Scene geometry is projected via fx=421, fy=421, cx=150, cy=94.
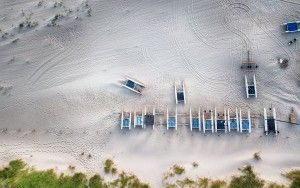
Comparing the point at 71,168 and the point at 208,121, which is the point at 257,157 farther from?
the point at 71,168

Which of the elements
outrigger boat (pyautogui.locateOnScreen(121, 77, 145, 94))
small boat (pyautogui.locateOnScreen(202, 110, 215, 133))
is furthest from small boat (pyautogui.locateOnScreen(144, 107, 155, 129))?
small boat (pyautogui.locateOnScreen(202, 110, 215, 133))

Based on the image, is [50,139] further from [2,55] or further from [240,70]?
[240,70]

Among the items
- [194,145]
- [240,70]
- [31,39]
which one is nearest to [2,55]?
[31,39]

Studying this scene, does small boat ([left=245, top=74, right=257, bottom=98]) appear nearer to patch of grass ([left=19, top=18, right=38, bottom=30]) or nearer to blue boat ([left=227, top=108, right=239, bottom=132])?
blue boat ([left=227, top=108, right=239, bottom=132])

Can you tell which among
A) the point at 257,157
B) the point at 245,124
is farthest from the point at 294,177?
the point at 245,124

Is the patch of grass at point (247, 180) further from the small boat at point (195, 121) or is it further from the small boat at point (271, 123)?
the small boat at point (195, 121)

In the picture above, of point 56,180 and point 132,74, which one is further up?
point 132,74
